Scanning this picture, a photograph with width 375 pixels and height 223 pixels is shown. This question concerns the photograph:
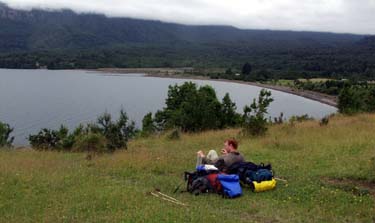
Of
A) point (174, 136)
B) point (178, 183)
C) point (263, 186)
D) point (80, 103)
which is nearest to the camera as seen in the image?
point (263, 186)

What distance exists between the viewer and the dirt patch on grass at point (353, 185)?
10008 mm

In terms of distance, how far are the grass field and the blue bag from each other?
7.6 inches

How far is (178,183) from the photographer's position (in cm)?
1119

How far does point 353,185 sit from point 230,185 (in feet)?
9.45

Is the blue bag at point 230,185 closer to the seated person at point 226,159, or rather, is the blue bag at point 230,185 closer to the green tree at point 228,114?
the seated person at point 226,159

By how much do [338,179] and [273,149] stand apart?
16.8 feet

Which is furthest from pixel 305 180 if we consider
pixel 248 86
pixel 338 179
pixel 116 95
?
pixel 248 86

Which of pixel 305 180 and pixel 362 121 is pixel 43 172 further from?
pixel 362 121

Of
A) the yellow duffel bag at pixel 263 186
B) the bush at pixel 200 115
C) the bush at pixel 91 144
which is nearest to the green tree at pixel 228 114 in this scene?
the bush at pixel 200 115

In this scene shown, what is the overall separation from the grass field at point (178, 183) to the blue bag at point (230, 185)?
192 mm

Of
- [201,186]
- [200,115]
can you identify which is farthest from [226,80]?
[201,186]

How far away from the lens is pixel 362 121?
71.9 ft

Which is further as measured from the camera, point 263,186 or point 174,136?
point 174,136

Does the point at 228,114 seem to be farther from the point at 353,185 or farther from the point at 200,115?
the point at 353,185
